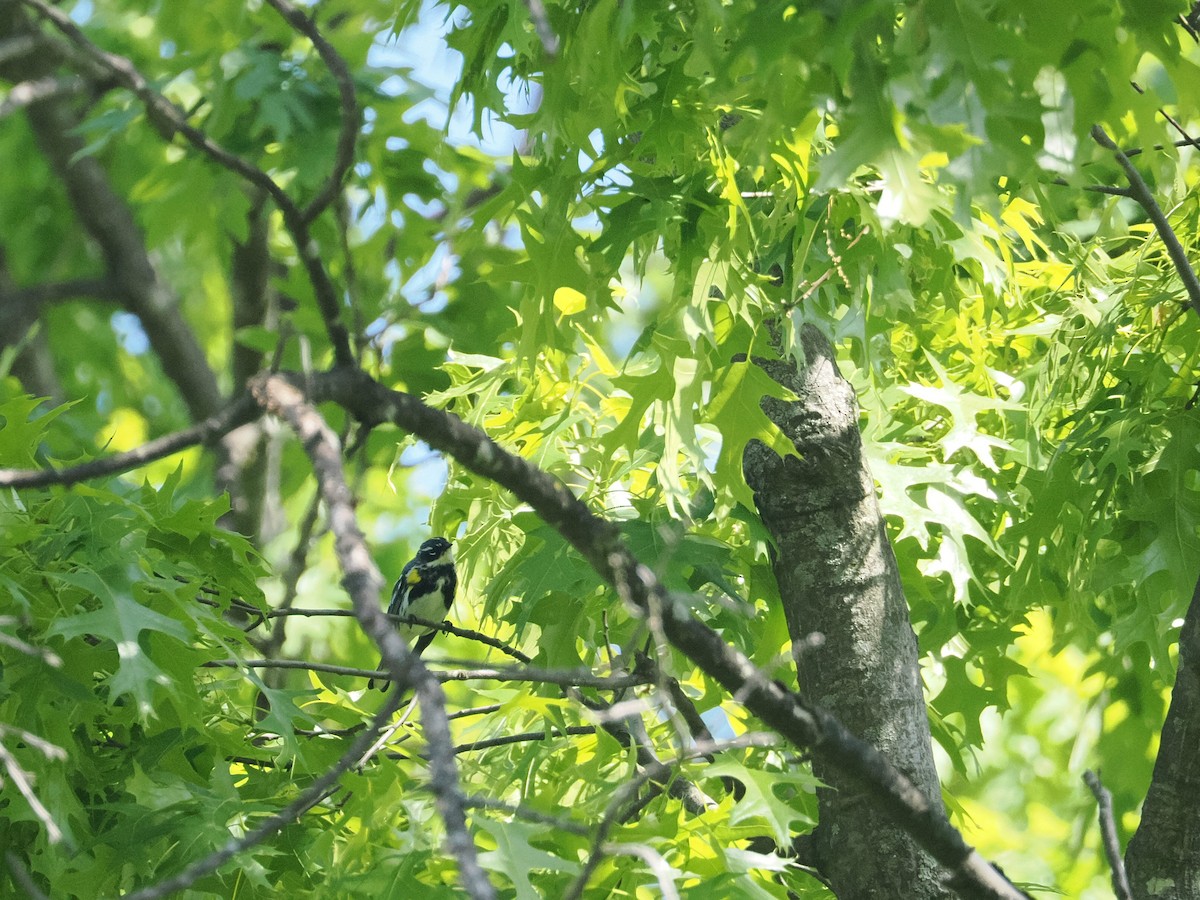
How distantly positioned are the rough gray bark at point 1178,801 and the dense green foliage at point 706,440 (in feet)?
1.14

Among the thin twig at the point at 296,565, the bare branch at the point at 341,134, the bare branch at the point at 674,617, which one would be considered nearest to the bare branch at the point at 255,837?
the bare branch at the point at 674,617

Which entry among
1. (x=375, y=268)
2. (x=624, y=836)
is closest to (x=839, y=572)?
(x=624, y=836)

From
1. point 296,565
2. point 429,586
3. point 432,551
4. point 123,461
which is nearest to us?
point 123,461

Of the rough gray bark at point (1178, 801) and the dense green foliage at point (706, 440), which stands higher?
the dense green foliage at point (706, 440)

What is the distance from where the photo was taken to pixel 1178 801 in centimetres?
238

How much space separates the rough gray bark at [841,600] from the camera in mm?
2543

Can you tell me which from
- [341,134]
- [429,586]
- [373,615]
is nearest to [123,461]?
[373,615]

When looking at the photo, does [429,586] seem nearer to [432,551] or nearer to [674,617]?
[432,551]

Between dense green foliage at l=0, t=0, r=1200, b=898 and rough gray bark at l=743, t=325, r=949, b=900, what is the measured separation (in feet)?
0.41

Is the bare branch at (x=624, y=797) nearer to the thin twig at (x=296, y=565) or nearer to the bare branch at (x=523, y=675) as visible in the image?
the bare branch at (x=523, y=675)

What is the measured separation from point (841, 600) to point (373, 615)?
1.65m

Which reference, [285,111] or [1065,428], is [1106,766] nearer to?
[1065,428]

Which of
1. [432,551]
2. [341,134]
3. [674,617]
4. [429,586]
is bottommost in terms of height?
[674,617]

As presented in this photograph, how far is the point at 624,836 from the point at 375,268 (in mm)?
4370
